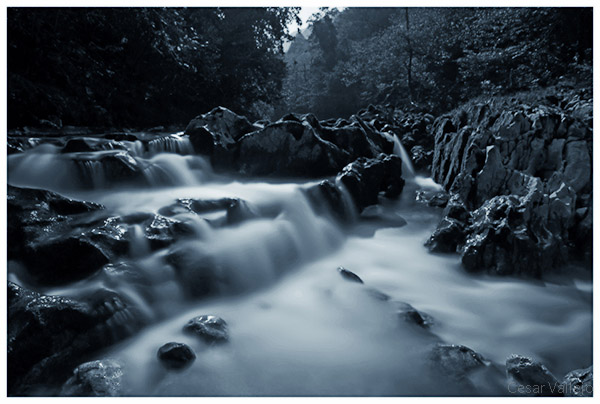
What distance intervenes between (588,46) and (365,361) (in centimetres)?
1380

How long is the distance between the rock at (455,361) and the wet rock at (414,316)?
0.45 meters

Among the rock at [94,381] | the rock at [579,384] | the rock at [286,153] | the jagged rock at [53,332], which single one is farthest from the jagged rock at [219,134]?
the rock at [579,384]

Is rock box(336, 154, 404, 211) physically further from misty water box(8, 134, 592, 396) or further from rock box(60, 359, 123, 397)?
rock box(60, 359, 123, 397)

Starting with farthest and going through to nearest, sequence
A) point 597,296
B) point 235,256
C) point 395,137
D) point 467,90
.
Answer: point 467,90, point 395,137, point 235,256, point 597,296

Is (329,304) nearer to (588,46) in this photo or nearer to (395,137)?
(395,137)

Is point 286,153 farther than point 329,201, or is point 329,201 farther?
point 286,153

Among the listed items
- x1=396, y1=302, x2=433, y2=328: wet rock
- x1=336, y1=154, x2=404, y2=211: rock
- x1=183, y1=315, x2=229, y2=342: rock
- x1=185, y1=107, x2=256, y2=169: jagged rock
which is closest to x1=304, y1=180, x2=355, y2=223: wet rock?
x1=336, y1=154, x2=404, y2=211: rock

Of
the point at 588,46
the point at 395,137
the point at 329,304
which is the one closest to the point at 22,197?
the point at 329,304

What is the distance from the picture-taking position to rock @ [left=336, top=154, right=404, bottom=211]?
19.3ft

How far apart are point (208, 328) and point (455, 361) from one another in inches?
69.0

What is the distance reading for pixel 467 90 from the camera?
47.8ft

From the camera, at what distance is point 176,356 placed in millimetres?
2414

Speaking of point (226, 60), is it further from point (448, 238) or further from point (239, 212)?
point (448, 238)

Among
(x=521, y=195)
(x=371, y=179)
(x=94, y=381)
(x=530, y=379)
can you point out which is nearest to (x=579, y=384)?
(x=530, y=379)
